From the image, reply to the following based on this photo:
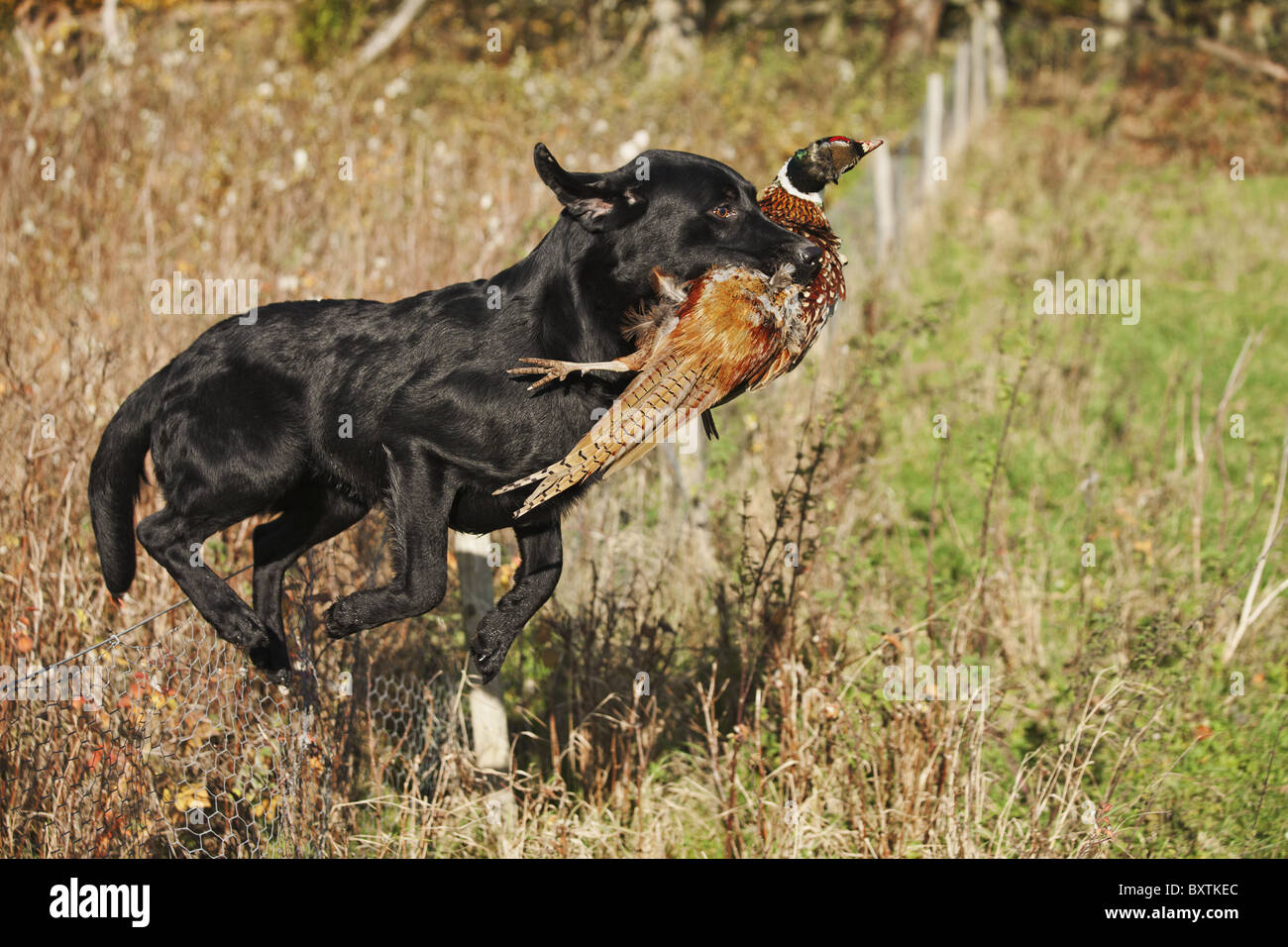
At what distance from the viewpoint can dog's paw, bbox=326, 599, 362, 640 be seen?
2938 millimetres

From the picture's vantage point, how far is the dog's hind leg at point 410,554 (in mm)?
2922

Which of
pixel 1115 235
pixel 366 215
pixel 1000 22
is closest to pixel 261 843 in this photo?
pixel 366 215

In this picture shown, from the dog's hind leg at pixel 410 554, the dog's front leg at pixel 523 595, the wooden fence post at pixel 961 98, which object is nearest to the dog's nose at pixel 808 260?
the dog's front leg at pixel 523 595

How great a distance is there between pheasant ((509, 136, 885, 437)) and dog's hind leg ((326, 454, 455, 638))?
1.13 feet

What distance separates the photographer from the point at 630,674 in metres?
4.36

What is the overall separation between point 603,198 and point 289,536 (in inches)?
54.2

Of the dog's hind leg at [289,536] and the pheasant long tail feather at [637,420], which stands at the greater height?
the pheasant long tail feather at [637,420]

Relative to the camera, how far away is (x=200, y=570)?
3229 millimetres

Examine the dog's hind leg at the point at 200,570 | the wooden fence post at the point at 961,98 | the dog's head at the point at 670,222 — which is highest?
the wooden fence post at the point at 961,98

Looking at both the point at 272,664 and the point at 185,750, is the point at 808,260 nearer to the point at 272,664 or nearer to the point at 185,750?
the point at 272,664

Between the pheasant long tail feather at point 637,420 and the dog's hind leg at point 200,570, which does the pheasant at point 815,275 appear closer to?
the pheasant long tail feather at point 637,420

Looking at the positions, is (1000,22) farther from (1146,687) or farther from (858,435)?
(1146,687)

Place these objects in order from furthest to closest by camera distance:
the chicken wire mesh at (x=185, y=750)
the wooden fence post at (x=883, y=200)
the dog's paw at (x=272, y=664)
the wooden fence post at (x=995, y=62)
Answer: the wooden fence post at (x=995, y=62), the wooden fence post at (x=883, y=200), the dog's paw at (x=272, y=664), the chicken wire mesh at (x=185, y=750)
